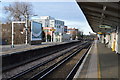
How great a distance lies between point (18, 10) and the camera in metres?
52.9

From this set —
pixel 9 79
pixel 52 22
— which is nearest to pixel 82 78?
pixel 9 79

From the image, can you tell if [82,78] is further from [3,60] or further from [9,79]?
[3,60]

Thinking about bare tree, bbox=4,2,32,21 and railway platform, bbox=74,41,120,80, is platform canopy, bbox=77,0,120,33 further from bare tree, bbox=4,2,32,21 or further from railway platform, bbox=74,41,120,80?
bare tree, bbox=4,2,32,21

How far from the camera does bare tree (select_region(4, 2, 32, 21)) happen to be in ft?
171

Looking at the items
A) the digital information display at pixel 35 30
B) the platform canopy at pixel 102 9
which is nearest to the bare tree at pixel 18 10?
the digital information display at pixel 35 30

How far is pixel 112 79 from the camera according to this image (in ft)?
26.3

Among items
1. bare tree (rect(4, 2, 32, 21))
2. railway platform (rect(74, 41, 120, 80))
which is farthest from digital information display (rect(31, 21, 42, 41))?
railway platform (rect(74, 41, 120, 80))

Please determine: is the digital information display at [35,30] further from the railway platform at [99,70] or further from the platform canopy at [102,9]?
the railway platform at [99,70]

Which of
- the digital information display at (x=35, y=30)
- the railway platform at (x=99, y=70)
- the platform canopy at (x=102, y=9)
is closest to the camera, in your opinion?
the railway platform at (x=99, y=70)

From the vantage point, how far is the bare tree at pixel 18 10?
52.2m

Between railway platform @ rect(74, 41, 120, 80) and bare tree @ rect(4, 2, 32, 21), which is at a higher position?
bare tree @ rect(4, 2, 32, 21)

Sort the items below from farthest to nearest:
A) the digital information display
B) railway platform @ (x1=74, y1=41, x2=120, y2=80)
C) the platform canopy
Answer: the digital information display, the platform canopy, railway platform @ (x1=74, y1=41, x2=120, y2=80)

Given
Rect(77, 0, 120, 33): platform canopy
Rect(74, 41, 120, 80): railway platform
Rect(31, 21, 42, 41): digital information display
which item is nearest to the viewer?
Rect(74, 41, 120, 80): railway platform

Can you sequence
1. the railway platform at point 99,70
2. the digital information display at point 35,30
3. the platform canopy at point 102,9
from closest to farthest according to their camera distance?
→ the railway platform at point 99,70
the platform canopy at point 102,9
the digital information display at point 35,30
